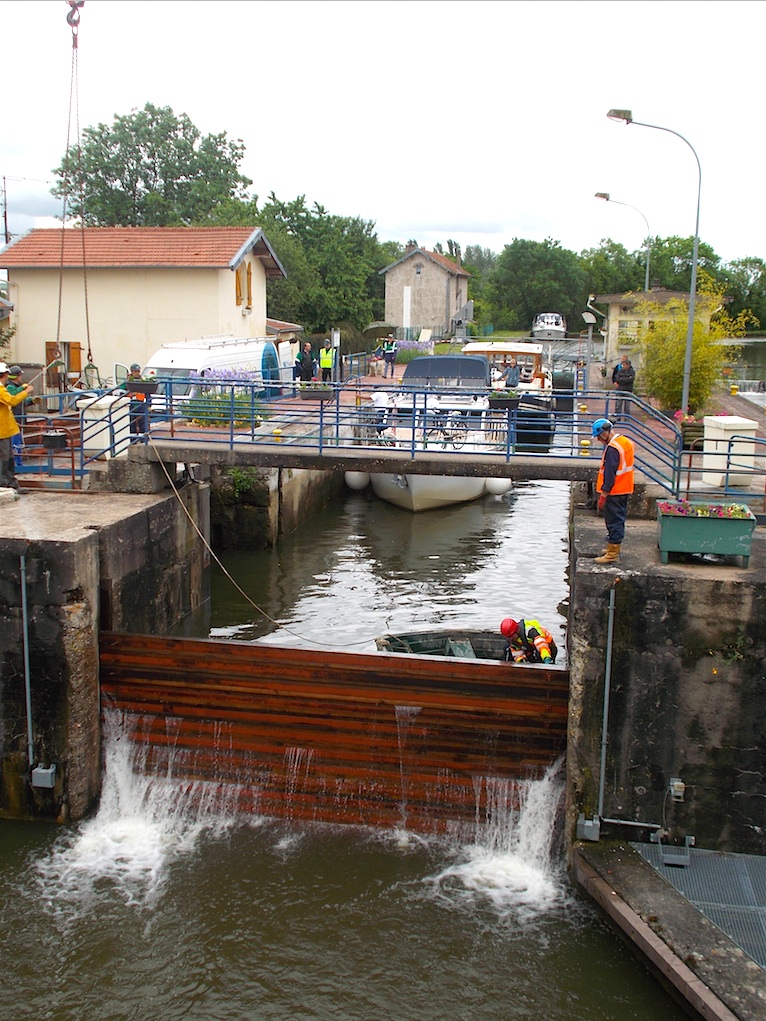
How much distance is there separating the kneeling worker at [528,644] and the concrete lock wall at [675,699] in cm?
256


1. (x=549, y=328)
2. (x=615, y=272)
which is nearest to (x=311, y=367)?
(x=549, y=328)

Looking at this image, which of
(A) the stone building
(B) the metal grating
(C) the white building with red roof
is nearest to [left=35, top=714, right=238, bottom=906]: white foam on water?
(B) the metal grating

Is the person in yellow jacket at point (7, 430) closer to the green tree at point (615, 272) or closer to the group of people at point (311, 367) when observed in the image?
the group of people at point (311, 367)

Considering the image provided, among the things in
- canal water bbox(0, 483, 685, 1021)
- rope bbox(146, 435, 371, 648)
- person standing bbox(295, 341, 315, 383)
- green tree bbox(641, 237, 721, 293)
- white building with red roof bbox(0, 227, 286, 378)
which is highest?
green tree bbox(641, 237, 721, 293)

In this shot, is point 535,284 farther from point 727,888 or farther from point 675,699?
point 727,888

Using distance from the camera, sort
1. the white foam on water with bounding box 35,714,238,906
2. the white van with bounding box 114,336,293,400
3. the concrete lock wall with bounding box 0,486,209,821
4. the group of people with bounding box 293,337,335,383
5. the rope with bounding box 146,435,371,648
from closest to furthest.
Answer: the white foam on water with bounding box 35,714,238,906, the concrete lock wall with bounding box 0,486,209,821, the rope with bounding box 146,435,371,648, the white van with bounding box 114,336,293,400, the group of people with bounding box 293,337,335,383

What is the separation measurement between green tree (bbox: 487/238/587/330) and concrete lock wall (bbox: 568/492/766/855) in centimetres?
6202

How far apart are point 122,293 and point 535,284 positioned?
45777mm

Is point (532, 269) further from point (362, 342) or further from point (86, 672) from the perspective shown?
point (86, 672)

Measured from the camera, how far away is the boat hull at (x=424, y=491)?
24.6 metres

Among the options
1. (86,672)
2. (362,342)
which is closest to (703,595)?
(86,672)

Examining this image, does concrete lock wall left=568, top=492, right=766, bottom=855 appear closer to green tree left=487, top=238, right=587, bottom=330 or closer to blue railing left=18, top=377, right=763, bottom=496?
blue railing left=18, top=377, right=763, bottom=496

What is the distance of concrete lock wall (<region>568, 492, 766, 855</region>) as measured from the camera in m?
8.97

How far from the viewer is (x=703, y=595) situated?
8945 millimetres
